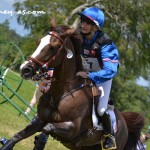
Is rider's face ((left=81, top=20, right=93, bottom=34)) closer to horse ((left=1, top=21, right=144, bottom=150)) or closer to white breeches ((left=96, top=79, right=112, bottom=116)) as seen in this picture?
horse ((left=1, top=21, right=144, bottom=150))

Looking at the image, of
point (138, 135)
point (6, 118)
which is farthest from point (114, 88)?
point (138, 135)

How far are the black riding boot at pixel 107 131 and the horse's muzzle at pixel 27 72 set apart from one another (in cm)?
154

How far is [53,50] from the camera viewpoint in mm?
5836

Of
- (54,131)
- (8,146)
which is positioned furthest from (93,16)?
(8,146)

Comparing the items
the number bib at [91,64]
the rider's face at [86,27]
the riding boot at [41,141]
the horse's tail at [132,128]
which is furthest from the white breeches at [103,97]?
the horse's tail at [132,128]

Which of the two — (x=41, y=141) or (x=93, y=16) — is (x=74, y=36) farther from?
(x=41, y=141)

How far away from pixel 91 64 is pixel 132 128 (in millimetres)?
1783

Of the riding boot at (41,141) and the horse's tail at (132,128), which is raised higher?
the riding boot at (41,141)

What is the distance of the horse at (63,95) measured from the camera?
5793 mm

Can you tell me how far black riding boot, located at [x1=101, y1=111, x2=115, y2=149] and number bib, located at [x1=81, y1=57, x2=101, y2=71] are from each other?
0.65 m

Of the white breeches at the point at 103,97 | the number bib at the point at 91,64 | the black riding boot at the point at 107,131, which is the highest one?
the number bib at the point at 91,64

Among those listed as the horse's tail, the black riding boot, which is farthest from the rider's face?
the horse's tail

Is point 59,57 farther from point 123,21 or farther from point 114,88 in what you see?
point 114,88

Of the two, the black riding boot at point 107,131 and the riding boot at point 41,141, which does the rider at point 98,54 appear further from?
the riding boot at point 41,141
